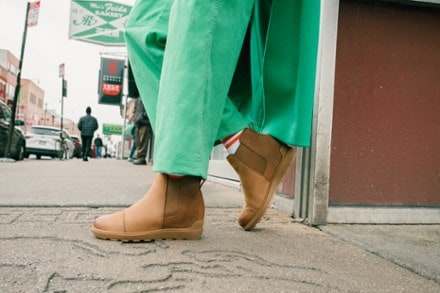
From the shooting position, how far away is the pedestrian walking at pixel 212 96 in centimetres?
108

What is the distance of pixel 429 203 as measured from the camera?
5.65ft

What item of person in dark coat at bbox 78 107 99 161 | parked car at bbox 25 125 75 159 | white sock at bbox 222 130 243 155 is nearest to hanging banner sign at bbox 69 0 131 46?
person in dark coat at bbox 78 107 99 161

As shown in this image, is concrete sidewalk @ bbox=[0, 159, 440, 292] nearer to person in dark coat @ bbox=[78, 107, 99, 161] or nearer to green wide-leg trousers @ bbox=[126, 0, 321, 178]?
green wide-leg trousers @ bbox=[126, 0, 321, 178]

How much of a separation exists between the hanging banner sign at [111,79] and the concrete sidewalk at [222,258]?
1292 centimetres

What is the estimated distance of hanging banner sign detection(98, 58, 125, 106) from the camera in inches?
544

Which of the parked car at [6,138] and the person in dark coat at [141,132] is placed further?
the parked car at [6,138]

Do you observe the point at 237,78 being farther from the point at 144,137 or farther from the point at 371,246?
the point at 144,137

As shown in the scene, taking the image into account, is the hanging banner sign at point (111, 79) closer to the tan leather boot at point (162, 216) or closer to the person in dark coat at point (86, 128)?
the person in dark coat at point (86, 128)

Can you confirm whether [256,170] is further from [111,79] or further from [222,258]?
[111,79]

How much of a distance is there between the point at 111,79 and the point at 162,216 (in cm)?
1364

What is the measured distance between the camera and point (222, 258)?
3.19 feet

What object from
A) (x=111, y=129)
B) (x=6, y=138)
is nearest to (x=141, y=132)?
(x=6, y=138)

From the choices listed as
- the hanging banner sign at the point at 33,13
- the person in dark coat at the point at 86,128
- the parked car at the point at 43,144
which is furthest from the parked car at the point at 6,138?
the parked car at the point at 43,144

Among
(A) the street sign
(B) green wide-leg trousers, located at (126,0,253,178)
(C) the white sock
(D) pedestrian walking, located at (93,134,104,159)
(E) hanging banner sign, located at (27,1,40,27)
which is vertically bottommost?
(D) pedestrian walking, located at (93,134,104,159)
